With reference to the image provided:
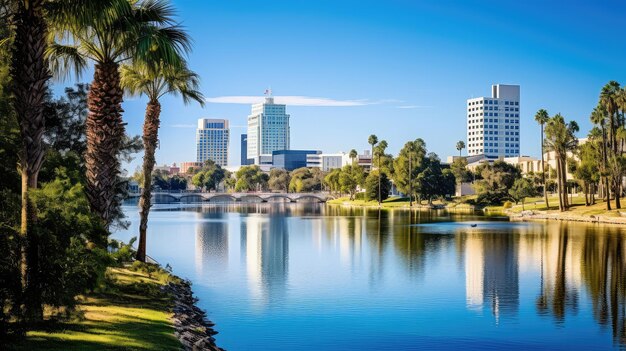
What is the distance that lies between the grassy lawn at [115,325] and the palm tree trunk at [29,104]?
3.75 ft

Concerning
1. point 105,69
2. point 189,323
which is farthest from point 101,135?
point 189,323

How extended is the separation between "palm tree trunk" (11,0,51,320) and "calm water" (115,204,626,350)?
1254 centimetres

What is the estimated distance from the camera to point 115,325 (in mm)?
23375

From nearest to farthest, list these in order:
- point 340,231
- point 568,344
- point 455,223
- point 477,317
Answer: point 568,344 < point 477,317 < point 340,231 < point 455,223

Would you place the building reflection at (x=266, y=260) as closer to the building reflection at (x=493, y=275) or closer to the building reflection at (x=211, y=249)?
the building reflection at (x=211, y=249)

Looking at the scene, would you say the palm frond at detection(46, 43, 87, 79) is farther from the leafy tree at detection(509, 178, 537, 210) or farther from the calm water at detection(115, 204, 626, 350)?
the leafy tree at detection(509, 178, 537, 210)

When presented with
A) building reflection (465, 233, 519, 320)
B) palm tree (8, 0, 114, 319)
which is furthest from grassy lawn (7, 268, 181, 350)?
building reflection (465, 233, 519, 320)

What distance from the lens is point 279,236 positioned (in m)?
91.1

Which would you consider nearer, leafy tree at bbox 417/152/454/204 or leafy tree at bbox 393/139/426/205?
leafy tree at bbox 417/152/454/204

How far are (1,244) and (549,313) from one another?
29.3 m

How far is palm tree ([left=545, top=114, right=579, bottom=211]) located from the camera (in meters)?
129

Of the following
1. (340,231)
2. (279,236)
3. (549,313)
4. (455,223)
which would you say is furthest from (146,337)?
(455,223)

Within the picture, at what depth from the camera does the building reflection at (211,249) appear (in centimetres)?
5791

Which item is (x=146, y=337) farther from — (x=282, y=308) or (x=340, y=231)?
(x=340, y=231)
